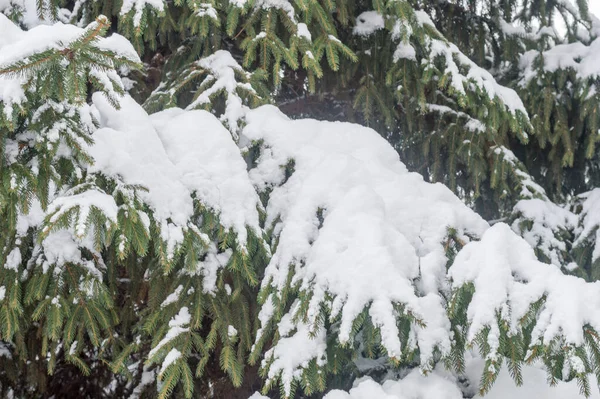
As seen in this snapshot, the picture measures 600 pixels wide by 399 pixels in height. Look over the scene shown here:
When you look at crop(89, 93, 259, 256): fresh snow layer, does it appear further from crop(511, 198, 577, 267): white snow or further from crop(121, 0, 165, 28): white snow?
crop(511, 198, 577, 267): white snow

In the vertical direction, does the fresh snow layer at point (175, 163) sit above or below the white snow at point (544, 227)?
above

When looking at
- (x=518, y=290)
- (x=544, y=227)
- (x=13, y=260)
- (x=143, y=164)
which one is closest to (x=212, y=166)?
(x=143, y=164)

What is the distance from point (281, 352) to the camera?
2.14 metres

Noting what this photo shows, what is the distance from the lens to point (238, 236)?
7.28 feet

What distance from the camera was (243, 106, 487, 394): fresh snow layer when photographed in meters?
1.99

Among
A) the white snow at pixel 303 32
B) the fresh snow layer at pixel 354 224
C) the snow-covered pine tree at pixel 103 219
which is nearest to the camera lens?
the snow-covered pine tree at pixel 103 219

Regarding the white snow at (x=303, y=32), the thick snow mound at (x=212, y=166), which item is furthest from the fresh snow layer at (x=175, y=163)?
Answer: the white snow at (x=303, y=32)

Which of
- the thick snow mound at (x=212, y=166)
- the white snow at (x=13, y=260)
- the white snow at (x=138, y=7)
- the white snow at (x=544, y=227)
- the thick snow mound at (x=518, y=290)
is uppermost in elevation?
the white snow at (x=138, y=7)

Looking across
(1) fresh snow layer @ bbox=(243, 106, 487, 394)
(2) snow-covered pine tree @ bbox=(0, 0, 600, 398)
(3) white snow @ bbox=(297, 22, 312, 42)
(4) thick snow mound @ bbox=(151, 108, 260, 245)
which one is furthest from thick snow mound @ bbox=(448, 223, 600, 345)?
(3) white snow @ bbox=(297, 22, 312, 42)

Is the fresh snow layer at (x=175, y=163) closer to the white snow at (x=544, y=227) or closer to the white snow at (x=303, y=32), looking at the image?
the white snow at (x=303, y=32)

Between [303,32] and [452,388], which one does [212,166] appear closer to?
[303,32]

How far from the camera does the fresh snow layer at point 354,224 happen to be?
1.99 meters

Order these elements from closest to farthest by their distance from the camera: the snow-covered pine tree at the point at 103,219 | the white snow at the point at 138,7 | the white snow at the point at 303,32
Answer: the snow-covered pine tree at the point at 103,219
the white snow at the point at 138,7
the white snow at the point at 303,32

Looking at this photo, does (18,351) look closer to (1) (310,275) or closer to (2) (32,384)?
(2) (32,384)
